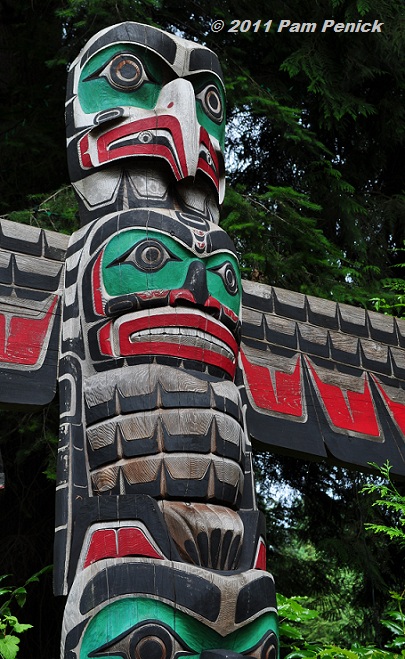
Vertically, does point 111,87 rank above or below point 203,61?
below

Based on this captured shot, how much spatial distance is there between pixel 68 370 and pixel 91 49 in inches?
63.7

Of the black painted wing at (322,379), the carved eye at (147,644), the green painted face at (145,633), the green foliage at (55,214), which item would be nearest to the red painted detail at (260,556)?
the green painted face at (145,633)

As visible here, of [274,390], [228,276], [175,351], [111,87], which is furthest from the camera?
[274,390]

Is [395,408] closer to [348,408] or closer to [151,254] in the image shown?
[348,408]

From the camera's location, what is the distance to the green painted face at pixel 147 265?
4129 millimetres

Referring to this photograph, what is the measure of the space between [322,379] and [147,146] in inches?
62.7

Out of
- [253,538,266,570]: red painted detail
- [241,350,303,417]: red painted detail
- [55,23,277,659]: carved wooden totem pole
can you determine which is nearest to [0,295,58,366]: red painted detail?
[55,23,277,659]: carved wooden totem pole

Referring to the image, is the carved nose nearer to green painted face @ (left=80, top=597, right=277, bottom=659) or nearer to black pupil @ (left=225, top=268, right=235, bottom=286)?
black pupil @ (left=225, top=268, right=235, bottom=286)

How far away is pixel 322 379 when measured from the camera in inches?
207

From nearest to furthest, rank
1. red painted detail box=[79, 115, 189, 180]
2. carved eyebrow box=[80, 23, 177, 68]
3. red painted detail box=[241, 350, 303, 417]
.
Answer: red painted detail box=[79, 115, 189, 180] < carved eyebrow box=[80, 23, 177, 68] < red painted detail box=[241, 350, 303, 417]

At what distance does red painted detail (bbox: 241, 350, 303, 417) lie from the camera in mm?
4965

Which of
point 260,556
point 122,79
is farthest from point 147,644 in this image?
point 122,79

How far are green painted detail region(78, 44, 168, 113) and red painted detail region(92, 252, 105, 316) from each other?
82 centimetres

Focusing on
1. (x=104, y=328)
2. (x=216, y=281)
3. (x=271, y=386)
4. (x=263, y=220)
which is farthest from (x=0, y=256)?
(x=263, y=220)
